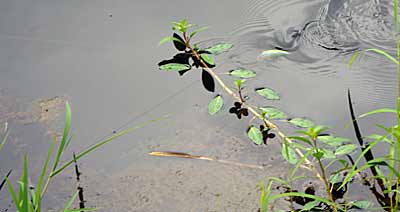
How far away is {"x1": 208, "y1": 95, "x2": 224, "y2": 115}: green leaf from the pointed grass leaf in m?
0.08

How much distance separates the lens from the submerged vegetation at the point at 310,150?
66.4 inches

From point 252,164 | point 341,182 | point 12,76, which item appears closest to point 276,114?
point 252,164

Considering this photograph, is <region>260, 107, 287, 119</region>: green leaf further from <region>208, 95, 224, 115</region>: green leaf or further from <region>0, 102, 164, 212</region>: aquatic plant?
<region>0, 102, 164, 212</region>: aquatic plant

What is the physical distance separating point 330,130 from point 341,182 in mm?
217

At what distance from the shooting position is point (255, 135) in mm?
1936

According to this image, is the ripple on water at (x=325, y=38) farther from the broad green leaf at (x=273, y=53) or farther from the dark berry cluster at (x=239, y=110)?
the dark berry cluster at (x=239, y=110)

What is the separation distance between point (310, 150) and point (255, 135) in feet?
1.18

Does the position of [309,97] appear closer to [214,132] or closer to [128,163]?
[214,132]

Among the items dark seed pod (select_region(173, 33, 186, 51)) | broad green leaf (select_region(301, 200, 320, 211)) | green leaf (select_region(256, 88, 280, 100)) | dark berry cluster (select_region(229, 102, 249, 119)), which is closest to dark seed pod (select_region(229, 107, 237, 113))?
dark berry cluster (select_region(229, 102, 249, 119))

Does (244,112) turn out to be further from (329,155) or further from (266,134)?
(329,155)

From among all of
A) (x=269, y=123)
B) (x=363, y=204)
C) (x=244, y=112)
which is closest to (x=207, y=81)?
(x=244, y=112)

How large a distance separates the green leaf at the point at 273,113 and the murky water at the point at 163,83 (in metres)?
0.08

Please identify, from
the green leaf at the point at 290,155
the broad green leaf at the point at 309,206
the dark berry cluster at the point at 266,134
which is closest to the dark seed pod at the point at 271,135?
the dark berry cluster at the point at 266,134

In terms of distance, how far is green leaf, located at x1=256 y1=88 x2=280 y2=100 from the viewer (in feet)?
6.66
